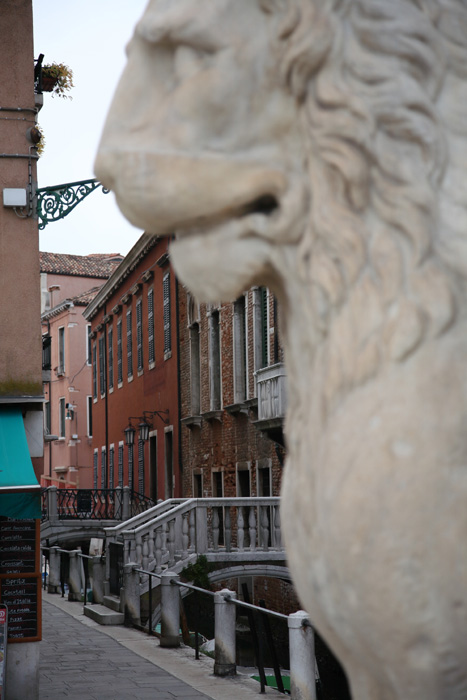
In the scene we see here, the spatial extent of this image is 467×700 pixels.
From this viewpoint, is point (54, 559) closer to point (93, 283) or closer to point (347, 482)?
point (347, 482)

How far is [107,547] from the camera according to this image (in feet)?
57.4

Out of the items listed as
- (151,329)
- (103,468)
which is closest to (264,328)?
(151,329)

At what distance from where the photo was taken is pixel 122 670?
11.1 meters

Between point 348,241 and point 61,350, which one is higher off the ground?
point 61,350

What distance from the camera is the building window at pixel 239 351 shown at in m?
20.1

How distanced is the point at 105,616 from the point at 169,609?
304 centimetres

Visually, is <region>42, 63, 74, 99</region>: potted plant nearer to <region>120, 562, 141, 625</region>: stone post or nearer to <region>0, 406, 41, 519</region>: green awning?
<region>0, 406, 41, 519</region>: green awning

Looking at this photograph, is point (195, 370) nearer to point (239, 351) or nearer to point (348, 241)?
point (239, 351)

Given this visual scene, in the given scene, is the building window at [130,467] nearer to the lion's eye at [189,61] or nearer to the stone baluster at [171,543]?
the stone baluster at [171,543]

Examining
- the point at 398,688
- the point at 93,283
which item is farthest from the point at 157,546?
the point at 93,283

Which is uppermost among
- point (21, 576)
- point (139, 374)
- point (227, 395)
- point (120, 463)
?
point (139, 374)

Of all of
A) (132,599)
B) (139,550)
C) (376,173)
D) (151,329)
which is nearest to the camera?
(376,173)

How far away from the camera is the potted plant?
10484 mm

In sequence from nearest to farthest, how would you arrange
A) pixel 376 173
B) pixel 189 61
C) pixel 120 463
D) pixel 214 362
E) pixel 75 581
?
1. pixel 376 173
2. pixel 189 61
3. pixel 75 581
4. pixel 214 362
5. pixel 120 463
